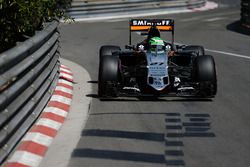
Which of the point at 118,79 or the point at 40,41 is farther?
the point at 118,79

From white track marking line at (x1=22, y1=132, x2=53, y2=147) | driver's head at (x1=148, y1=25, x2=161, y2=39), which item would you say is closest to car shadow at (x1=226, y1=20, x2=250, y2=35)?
driver's head at (x1=148, y1=25, x2=161, y2=39)

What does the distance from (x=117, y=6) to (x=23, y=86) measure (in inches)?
1053

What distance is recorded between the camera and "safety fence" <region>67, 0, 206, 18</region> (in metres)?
31.8

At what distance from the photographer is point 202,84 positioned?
414 inches

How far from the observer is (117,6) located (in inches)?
1336

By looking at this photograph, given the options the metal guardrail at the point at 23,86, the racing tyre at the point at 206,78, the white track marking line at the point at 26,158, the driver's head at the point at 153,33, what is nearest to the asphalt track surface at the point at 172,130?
the racing tyre at the point at 206,78

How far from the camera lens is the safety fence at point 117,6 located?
104 feet

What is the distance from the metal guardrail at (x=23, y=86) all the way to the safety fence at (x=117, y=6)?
71.1 feet

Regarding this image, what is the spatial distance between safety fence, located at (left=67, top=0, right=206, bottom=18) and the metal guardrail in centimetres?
2168

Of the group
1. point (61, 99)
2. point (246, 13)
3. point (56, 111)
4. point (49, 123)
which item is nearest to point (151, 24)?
point (61, 99)

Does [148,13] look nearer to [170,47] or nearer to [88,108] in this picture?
[170,47]

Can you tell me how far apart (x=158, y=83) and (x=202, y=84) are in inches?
30.6

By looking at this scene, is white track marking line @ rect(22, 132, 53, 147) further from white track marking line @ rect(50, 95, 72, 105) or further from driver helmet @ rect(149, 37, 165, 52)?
driver helmet @ rect(149, 37, 165, 52)

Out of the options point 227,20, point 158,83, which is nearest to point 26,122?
point 158,83
